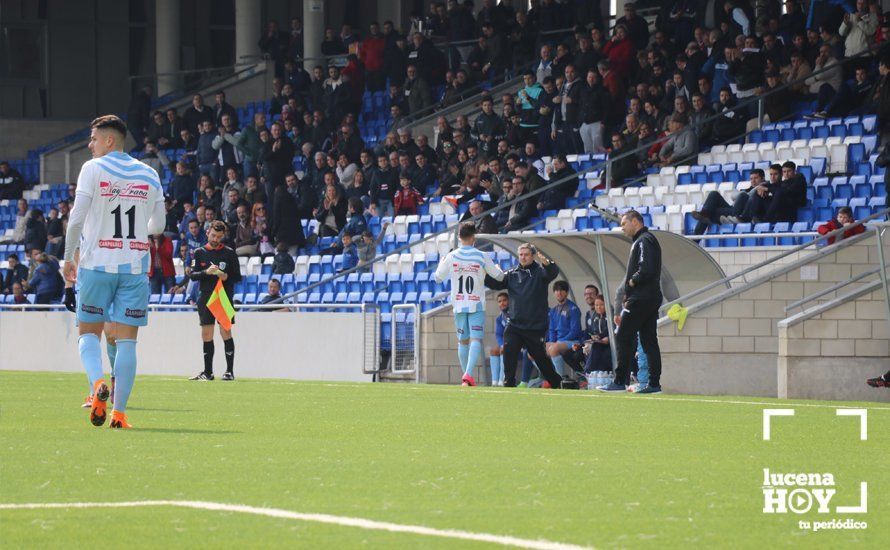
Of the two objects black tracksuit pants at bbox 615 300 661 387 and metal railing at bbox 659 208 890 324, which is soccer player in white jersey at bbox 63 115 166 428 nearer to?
black tracksuit pants at bbox 615 300 661 387

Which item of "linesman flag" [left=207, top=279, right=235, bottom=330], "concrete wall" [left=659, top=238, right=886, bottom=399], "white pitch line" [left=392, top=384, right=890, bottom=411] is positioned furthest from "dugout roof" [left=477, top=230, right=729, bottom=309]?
"linesman flag" [left=207, top=279, right=235, bottom=330]

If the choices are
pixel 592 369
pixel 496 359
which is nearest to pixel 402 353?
pixel 496 359

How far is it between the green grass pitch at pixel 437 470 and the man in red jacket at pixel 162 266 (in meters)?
16.1

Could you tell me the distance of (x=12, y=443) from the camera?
9414 millimetres

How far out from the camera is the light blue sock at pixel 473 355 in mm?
19672

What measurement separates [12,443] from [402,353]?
1381 cm

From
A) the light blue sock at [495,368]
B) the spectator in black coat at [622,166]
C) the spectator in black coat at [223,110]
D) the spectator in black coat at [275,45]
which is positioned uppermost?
the spectator in black coat at [275,45]

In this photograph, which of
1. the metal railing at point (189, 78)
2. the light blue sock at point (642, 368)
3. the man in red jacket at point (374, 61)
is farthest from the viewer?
the metal railing at point (189, 78)

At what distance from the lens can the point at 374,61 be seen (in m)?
34.4

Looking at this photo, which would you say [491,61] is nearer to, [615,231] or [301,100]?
[301,100]

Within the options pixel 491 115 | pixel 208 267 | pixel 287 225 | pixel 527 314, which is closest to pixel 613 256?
pixel 527 314

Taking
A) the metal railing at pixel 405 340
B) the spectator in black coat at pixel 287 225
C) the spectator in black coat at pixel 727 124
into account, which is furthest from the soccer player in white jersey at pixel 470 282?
the spectator in black coat at pixel 287 225

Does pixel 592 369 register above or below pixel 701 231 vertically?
below

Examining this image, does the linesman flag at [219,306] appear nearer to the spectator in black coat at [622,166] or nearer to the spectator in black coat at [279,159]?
the spectator in black coat at [622,166]
